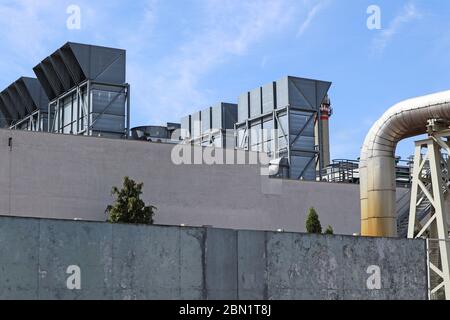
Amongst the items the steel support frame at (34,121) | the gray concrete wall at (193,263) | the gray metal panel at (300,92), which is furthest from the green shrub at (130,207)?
the steel support frame at (34,121)

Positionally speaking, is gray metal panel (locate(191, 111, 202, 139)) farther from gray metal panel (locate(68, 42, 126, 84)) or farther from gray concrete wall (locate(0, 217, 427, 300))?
gray concrete wall (locate(0, 217, 427, 300))

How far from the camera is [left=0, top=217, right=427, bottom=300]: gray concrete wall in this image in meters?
13.7

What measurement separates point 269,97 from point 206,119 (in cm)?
1168

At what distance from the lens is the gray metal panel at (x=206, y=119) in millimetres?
62269

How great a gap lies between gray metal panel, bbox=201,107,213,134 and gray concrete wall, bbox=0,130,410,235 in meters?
19.6

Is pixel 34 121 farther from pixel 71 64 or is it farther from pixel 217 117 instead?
pixel 217 117

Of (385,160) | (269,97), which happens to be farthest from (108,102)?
(385,160)

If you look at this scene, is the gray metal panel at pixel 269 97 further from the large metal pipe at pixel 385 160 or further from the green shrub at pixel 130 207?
the large metal pipe at pixel 385 160

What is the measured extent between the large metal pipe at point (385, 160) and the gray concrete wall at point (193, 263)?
768 centimetres

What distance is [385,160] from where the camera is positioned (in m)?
26.8

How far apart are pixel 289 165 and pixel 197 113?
1716 centimetres

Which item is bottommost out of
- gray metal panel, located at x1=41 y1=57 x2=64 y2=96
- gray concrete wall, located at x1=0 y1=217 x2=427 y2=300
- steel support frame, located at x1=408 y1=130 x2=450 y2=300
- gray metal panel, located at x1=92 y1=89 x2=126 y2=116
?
gray concrete wall, located at x1=0 y1=217 x2=427 y2=300

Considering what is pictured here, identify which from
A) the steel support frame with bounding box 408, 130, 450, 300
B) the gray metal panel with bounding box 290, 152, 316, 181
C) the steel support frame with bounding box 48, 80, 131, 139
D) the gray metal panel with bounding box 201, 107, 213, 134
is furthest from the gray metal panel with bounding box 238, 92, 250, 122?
the steel support frame with bounding box 408, 130, 450, 300
